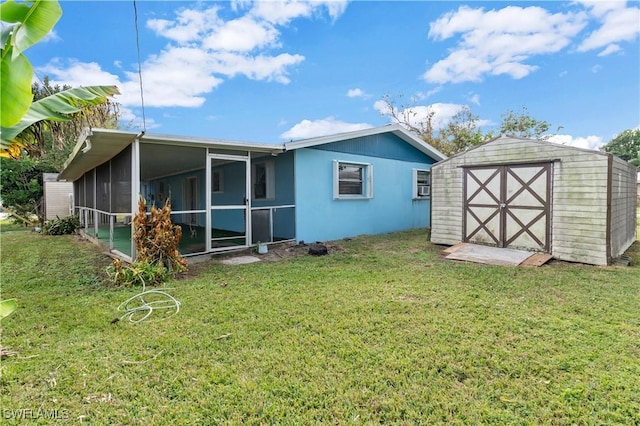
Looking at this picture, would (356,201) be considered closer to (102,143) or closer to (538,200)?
(538,200)

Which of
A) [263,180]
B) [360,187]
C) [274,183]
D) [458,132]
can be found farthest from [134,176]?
[458,132]

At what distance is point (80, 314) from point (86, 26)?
7.42 meters

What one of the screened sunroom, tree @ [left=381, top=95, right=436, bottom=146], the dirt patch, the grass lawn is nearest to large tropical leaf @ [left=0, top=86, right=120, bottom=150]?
the screened sunroom

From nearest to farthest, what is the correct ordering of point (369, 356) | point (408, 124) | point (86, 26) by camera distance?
point (369, 356), point (86, 26), point (408, 124)

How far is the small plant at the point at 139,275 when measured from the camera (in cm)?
506

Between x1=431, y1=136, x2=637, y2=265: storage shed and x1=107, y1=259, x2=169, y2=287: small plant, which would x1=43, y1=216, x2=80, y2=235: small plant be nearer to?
x1=107, y1=259, x2=169, y2=287: small plant

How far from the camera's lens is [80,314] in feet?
12.5

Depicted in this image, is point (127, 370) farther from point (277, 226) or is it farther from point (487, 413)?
point (277, 226)

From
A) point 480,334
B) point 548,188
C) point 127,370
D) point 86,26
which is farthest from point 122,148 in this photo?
point 548,188

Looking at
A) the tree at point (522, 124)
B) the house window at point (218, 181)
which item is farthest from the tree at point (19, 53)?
the tree at point (522, 124)

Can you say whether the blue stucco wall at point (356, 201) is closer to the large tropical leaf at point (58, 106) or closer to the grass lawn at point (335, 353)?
the grass lawn at point (335, 353)

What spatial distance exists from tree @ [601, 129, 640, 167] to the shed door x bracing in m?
52.6

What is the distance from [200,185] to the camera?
12695 mm

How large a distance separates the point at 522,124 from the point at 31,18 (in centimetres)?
2779
